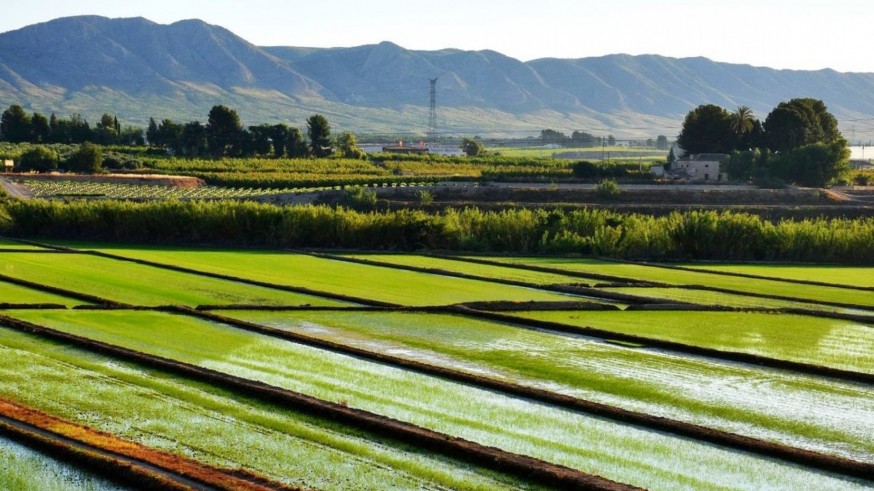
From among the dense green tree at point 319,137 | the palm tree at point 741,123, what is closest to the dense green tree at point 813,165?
the palm tree at point 741,123

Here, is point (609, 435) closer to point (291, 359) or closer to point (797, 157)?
point (291, 359)

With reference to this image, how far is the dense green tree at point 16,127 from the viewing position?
121688 millimetres

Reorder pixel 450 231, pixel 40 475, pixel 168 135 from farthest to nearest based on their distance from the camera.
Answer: pixel 168 135, pixel 450 231, pixel 40 475

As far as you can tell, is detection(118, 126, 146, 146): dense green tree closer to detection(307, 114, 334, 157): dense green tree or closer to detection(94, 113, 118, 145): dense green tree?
detection(94, 113, 118, 145): dense green tree

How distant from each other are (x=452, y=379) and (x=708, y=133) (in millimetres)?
92478

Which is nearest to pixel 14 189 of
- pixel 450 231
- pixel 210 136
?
pixel 450 231

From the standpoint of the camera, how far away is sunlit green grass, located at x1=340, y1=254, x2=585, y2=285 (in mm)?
35594

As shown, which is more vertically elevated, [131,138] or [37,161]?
[37,161]

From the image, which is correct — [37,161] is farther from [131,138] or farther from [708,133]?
[708,133]

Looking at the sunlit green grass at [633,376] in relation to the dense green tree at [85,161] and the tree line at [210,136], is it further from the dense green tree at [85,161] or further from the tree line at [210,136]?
the tree line at [210,136]

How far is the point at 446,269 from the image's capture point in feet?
125

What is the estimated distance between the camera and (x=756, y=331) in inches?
994

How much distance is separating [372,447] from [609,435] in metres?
3.34

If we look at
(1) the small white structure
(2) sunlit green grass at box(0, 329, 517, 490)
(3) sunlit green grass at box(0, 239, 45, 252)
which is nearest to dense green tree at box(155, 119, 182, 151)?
(1) the small white structure
